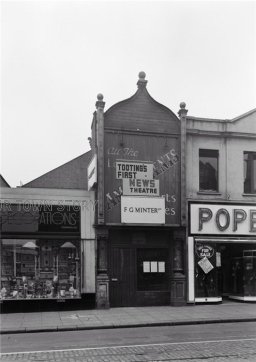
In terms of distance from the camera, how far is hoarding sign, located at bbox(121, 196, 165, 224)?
17719 mm

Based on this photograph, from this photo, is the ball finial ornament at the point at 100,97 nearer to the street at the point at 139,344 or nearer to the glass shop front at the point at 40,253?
the glass shop front at the point at 40,253

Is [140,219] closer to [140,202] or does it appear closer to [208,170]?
[140,202]

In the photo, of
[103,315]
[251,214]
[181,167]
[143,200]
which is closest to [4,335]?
[103,315]

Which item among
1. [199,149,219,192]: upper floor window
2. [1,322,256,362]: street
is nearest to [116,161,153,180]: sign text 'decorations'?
[199,149,219,192]: upper floor window

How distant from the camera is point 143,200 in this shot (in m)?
17.9

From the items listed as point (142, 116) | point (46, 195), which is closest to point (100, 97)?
point (142, 116)

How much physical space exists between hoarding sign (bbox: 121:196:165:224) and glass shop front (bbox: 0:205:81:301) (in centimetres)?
182

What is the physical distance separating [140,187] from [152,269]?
3252mm

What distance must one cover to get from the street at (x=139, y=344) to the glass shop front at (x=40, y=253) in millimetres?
4163

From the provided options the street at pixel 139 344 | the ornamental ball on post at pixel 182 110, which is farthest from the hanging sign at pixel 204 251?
the ornamental ball on post at pixel 182 110

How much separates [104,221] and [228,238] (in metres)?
5.32

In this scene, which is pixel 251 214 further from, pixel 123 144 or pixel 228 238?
pixel 123 144

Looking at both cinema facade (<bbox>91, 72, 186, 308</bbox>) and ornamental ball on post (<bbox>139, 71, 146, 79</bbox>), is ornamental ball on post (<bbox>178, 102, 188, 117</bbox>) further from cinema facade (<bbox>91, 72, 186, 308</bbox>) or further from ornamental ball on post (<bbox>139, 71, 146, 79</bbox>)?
ornamental ball on post (<bbox>139, 71, 146, 79</bbox>)

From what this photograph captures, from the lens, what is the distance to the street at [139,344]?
942 centimetres
